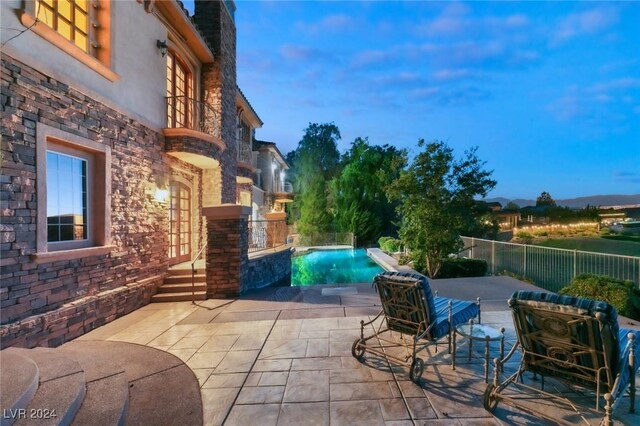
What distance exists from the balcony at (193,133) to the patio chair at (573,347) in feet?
26.1

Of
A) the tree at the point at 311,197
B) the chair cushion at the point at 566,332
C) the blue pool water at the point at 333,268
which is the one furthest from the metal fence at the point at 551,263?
the tree at the point at 311,197

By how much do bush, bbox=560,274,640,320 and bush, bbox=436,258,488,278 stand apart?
3.98 metres

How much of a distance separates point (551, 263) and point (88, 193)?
10.8 metres

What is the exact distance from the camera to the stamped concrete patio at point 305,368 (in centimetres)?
270

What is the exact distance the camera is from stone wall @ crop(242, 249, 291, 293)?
8.01 meters

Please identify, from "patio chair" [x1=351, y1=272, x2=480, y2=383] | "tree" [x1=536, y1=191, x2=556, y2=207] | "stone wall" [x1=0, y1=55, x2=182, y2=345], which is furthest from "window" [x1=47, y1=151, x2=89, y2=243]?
"tree" [x1=536, y1=191, x2=556, y2=207]

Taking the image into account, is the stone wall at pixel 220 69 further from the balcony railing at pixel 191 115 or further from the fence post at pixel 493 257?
the fence post at pixel 493 257

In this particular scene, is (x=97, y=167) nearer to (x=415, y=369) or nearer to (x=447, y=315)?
(x=415, y=369)

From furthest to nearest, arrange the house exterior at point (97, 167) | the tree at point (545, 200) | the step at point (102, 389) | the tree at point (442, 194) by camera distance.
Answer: the tree at point (545, 200) → the tree at point (442, 194) → the house exterior at point (97, 167) → the step at point (102, 389)

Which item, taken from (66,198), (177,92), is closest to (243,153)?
(177,92)

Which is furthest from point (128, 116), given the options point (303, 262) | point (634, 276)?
point (303, 262)

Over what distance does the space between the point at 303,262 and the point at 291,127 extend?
414 feet

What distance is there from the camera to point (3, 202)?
394 centimetres

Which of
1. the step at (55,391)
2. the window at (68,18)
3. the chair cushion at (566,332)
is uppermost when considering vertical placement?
the window at (68,18)
